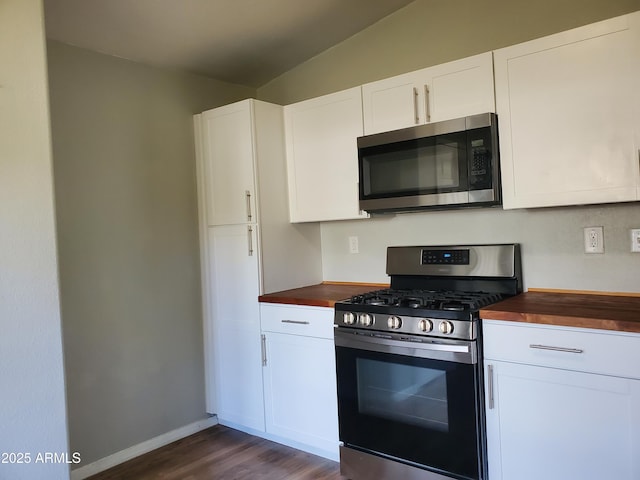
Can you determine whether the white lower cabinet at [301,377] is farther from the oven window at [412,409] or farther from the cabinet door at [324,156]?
the cabinet door at [324,156]

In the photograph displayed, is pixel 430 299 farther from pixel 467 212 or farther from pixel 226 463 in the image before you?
pixel 226 463

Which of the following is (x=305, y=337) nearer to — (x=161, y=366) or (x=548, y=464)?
(x=161, y=366)

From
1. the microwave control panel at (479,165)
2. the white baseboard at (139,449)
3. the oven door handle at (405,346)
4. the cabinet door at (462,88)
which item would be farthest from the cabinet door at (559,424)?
the white baseboard at (139,449)

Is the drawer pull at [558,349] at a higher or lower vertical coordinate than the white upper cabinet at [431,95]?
lower

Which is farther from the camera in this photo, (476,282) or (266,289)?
(266,289)

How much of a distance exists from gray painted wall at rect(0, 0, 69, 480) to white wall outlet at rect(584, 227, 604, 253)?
2.28 meters

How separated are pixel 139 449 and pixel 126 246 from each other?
1.17 meters

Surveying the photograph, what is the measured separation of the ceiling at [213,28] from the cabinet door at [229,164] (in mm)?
357

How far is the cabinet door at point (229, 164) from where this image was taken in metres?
2.83

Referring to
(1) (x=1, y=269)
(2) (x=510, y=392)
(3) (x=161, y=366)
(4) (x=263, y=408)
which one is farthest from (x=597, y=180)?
(3) (x=161, y=366)

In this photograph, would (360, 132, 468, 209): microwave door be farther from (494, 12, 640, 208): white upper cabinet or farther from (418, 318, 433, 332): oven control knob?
(418, 318, 433, 332): oven control knob

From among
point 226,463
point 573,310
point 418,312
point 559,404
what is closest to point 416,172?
point 418,312

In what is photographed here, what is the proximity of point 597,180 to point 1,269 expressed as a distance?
2281mm

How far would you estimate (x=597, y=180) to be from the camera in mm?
1981
